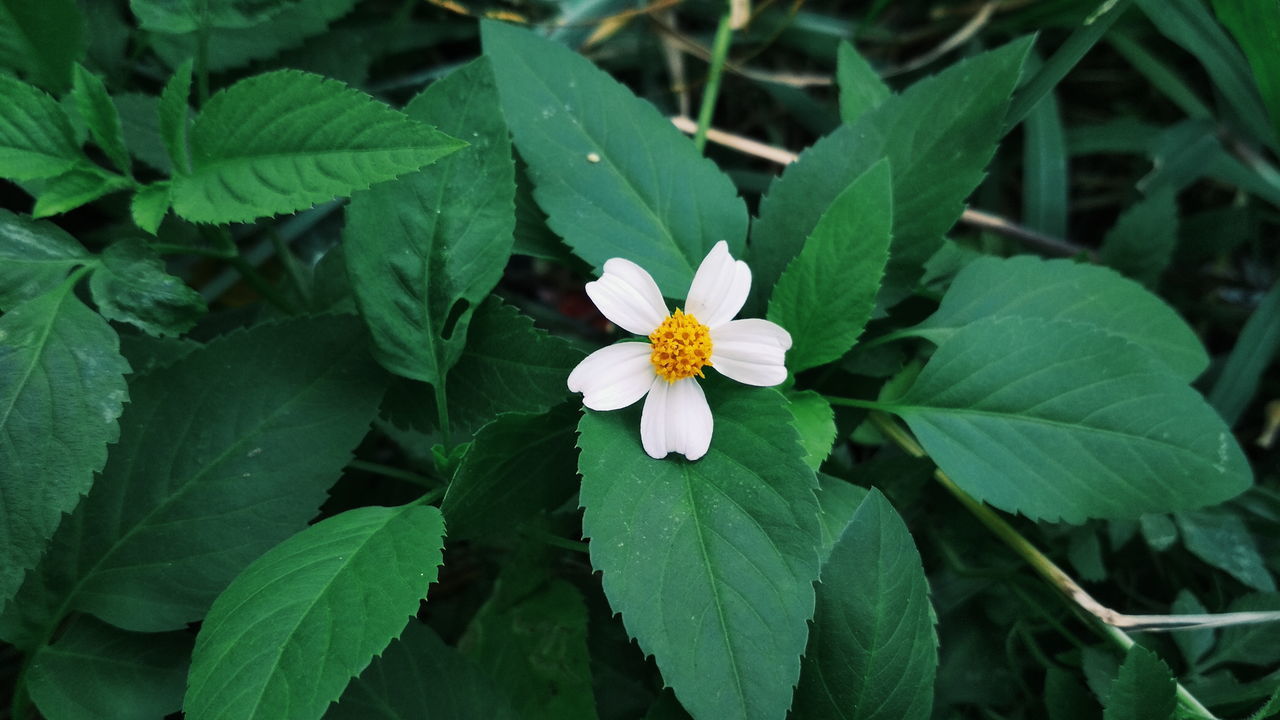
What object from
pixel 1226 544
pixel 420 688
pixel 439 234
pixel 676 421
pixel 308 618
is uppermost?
pixel 439 234

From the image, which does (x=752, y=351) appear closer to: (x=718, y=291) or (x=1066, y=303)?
(x=718, y=291)

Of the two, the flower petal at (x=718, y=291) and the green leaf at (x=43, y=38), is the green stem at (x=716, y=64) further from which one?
the green leaf at (x=43, y=38)

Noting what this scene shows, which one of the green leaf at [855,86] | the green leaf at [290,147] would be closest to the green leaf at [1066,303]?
the green leaf at [855,86]

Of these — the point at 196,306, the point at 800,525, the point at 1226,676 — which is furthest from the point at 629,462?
the point at 1226,676

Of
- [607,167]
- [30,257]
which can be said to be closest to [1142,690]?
[607,167]

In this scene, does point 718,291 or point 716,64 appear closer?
point 718,291

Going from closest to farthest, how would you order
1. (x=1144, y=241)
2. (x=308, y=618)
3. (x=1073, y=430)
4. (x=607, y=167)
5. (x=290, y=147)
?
(x=308, y=618) < (x=290, y=147) < (x=1073, y=430) < (x=607, y=167) < (x=1144, y=241)

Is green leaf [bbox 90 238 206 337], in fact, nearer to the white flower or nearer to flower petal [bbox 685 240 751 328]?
the white flower
